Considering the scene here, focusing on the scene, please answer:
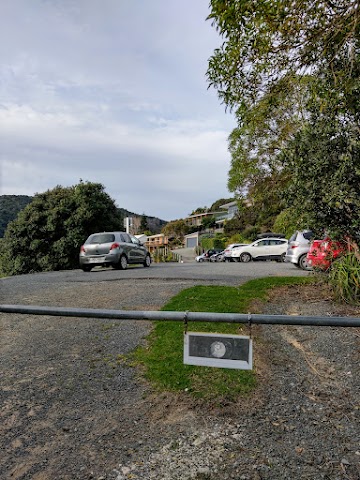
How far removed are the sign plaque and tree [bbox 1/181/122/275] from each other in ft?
71.4

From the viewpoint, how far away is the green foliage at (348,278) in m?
6.98

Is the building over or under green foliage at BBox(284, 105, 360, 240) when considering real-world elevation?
under

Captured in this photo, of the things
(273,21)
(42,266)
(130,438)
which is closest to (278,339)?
(130,438)

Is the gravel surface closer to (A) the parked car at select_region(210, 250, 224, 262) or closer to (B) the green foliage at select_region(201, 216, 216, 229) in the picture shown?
(A) the parked car at select_region(210, 250, 224, 262)

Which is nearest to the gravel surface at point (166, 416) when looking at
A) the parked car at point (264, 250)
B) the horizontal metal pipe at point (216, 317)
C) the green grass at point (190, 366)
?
the green grass at point (190, 366)

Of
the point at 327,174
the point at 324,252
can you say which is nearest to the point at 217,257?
the point at 324,252

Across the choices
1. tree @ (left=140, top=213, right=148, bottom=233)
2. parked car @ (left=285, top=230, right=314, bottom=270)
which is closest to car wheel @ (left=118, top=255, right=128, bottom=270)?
parked car @ (left=285, top=230, right=314, bottom=270)

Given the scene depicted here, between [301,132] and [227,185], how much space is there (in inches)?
891

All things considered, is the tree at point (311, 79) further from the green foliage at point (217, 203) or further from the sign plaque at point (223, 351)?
the green foliage at point (217, 203)

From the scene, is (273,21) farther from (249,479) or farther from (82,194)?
(82,194)

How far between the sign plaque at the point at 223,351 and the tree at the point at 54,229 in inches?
857

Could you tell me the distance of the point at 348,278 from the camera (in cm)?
707

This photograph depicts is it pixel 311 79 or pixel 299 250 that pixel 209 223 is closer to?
pixel 299 250

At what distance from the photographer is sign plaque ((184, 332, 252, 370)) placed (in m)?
1.75
